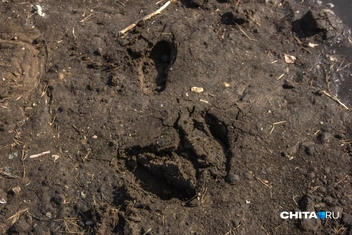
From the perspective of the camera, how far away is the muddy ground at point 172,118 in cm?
311

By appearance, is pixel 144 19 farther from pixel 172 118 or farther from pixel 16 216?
pixel 16 216

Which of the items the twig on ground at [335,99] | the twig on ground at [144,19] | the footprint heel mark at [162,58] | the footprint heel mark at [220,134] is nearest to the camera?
the footprint heel mark at [220,134]

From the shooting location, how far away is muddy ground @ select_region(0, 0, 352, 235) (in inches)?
122

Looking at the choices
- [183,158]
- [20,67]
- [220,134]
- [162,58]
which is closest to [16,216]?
[183,158]

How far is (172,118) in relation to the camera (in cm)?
346

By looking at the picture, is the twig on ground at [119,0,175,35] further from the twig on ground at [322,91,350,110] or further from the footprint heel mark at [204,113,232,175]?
the twig on ground at [322,91,350,110]

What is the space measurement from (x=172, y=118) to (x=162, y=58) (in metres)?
0.83

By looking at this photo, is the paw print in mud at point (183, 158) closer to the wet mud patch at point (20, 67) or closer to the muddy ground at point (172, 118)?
the muddy ground at point (172, 118)

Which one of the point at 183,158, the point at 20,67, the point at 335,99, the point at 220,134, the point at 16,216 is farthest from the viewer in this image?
the point at 20,67

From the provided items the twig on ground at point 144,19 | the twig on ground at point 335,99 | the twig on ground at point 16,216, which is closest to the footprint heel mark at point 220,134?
the twig on ground at point 335,99

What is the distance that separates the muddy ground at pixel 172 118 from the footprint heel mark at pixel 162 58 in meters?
0.01

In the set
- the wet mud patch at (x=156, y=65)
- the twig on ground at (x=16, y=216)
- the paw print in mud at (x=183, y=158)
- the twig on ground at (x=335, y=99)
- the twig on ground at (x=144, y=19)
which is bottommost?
the twig on ground at (x=16, y=216)

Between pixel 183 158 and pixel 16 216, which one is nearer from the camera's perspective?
pixel 16 216

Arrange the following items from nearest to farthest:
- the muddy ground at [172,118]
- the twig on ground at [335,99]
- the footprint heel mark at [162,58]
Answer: the muddy ground at [172,118] → the twig on ground at [335,99] → the footprint heel mark at [162,58]
